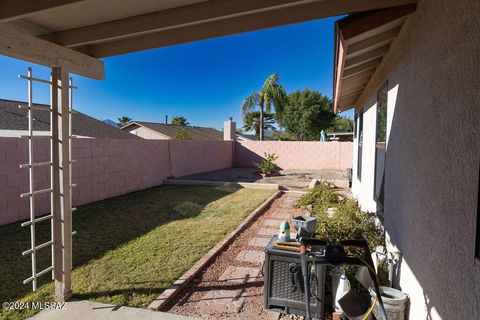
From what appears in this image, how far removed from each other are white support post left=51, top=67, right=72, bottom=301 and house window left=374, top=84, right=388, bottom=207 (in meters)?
4.14

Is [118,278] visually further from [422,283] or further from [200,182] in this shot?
[200,182]

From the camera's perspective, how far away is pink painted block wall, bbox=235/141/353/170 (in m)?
18.4

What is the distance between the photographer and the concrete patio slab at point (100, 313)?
297 centimetres

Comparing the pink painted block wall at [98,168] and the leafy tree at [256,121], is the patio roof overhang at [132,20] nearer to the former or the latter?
the pink painted block wall at [98,168]

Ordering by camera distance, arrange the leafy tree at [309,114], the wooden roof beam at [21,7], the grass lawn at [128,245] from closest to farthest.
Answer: the wooden roof beam at [21,7] < the grass lawn at [128,245] < the leafy tree at [309,114]

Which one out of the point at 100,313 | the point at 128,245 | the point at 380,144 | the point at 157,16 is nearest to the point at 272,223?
the point at 380,144

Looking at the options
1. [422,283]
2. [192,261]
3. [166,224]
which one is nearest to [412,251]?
[422,283]

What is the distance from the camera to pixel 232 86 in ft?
126

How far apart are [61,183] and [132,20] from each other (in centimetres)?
180

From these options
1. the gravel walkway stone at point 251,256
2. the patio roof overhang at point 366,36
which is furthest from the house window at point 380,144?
the gravel walkway stone at point 251,256

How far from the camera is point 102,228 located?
5.95 meters

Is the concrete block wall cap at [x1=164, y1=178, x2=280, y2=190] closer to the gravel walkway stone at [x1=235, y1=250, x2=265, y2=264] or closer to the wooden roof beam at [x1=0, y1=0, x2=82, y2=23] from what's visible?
the gravel walkway stone at [x1=235, y1=250, x2=265, y2=264]

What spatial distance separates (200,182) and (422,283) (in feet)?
32.2

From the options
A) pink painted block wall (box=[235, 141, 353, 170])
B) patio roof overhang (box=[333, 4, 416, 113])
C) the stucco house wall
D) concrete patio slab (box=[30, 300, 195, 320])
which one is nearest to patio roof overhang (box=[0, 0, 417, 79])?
patio roof overhang (box=[333, 4, 416, 113])
